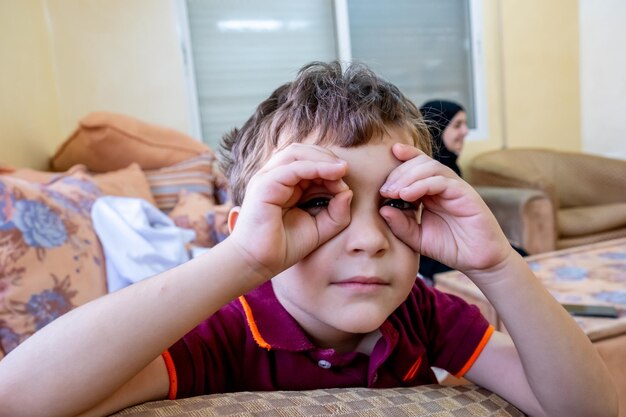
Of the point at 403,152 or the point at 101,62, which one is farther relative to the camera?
A: the point at 101,62

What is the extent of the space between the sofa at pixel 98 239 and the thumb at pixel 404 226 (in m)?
0.17

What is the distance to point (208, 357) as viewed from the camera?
598 millimetres

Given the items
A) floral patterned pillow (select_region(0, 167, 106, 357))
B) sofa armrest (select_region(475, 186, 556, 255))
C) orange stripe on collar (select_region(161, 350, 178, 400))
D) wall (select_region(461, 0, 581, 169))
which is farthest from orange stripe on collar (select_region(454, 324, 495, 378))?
wall (select_region(461, 0, 581, 169))

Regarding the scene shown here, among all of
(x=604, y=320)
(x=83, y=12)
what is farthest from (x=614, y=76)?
(x=83, y=12)

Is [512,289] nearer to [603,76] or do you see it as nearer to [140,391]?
[140,391]

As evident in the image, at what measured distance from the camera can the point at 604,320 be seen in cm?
113

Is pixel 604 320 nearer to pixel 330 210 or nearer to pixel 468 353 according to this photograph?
pixel 468 353

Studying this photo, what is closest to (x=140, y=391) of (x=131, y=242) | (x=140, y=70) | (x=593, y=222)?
(x=131, y=242)

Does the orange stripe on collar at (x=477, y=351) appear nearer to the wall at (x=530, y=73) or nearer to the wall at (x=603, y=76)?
the wall at (x=530, y=73)

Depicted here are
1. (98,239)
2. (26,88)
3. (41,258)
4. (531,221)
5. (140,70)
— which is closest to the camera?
(41,258)

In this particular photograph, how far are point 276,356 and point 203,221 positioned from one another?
1.22m

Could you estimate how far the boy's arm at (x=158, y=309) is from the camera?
1.49 ft

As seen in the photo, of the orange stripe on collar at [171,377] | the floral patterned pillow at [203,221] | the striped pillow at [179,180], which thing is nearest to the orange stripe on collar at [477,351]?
the orange stripe on collar at [171,377]

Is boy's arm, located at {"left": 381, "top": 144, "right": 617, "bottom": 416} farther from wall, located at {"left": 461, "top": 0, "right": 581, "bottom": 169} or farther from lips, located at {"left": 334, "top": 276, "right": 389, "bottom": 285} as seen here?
wall, located at {"left": 461, "top": 0, "right": 581, "bottom": 169}
